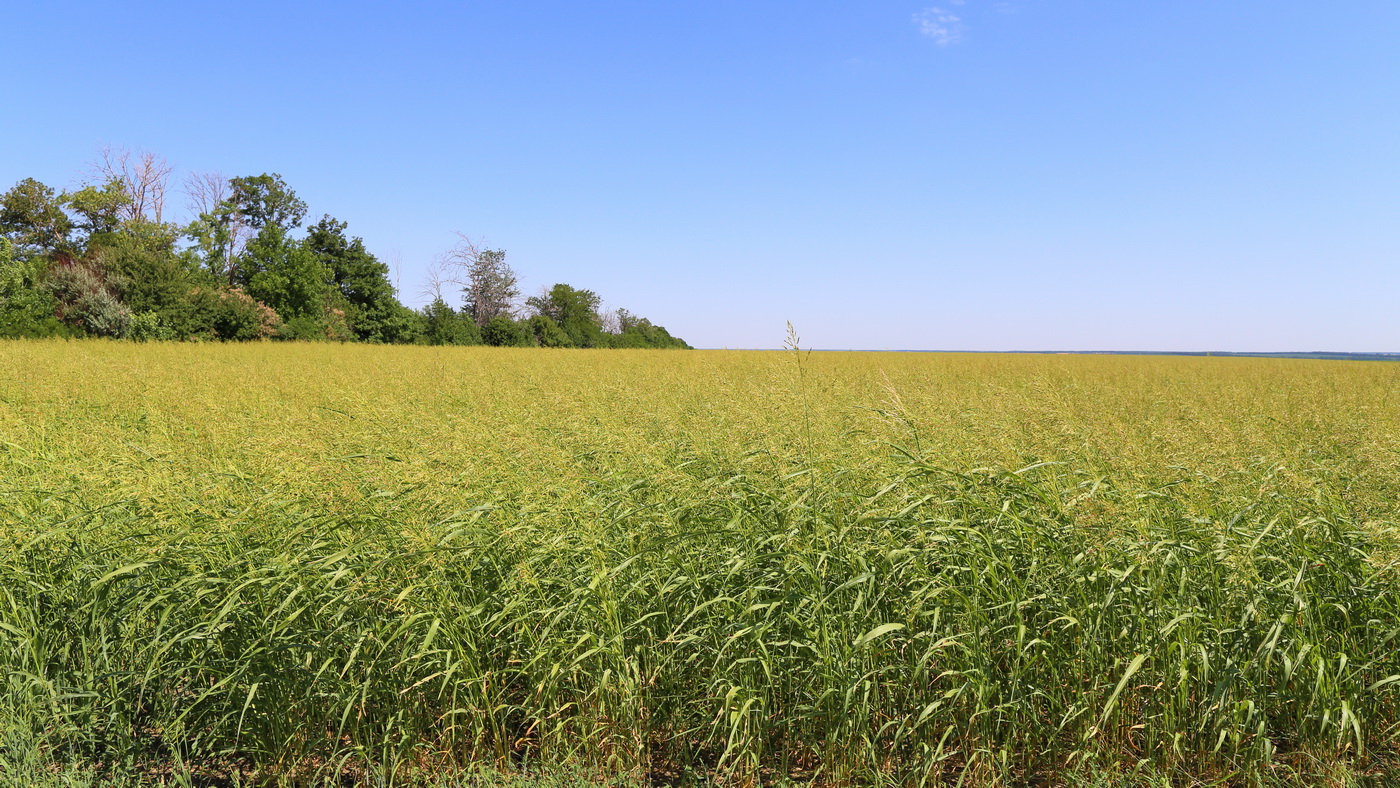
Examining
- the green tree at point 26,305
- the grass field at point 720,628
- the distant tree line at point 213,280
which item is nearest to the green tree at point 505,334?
the distant tree line at point 213,280

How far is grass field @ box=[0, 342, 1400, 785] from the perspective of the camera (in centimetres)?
220

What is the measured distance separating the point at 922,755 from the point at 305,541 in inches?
96.6

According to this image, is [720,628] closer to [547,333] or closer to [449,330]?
[449,330]

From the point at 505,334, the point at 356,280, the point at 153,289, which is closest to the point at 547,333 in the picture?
the point at 505,334

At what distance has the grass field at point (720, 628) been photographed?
7.23 feet

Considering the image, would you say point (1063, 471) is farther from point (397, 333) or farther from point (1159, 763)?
point (397, 333)

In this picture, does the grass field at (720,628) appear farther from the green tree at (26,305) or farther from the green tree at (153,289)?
the green tree at (153,289)

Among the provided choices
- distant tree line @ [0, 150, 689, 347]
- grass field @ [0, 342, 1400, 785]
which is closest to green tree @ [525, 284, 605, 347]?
distant tree line @ [0, 150, 689, 347]

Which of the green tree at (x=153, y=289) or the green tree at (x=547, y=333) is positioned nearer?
the green tree at (x=153, y=289)

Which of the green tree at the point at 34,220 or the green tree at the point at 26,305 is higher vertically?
the green tree at the point at 34,220

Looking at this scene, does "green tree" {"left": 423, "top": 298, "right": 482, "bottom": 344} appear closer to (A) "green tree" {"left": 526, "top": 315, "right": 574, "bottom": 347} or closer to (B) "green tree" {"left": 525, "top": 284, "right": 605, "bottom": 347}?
(A) "green tree" {"left": 526, "top": 315, "right": 574, "bottom": 347}

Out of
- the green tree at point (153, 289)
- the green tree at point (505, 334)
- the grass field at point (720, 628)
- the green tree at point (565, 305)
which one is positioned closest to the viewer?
the grass field at point (720, 628)

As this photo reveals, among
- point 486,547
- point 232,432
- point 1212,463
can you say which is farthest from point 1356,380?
point 232,432

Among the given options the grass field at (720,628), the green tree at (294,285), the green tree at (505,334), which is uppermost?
the green tree at (294,285)
